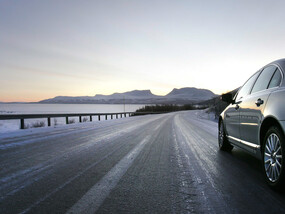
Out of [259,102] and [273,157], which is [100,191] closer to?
[273,157]

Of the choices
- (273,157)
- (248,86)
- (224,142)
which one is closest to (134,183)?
(273,157)

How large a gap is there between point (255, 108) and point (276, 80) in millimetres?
575

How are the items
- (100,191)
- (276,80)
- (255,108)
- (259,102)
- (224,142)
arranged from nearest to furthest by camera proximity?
(100,191) → (276,80) → (259,102) → (255,108) → (224,142)

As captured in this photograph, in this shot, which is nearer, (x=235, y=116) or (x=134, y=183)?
(x=134, y=183)

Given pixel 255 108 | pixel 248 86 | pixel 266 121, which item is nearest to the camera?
pixel 266 121

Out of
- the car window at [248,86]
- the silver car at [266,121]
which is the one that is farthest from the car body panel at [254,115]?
the car window at [248,86]

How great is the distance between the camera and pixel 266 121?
3576 millimetres

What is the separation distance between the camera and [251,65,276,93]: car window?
4.12 m

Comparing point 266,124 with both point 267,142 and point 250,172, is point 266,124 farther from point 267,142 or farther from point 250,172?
point 250,172

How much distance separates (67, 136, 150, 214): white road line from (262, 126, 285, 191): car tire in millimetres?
2278

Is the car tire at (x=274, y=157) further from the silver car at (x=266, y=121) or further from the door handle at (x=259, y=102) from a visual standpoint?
the door handle at (x=259, y=102)

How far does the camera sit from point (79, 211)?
2615mm

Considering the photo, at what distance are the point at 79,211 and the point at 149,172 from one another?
183cm

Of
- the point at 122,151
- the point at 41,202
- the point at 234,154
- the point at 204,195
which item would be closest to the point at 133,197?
the point at 204,195
